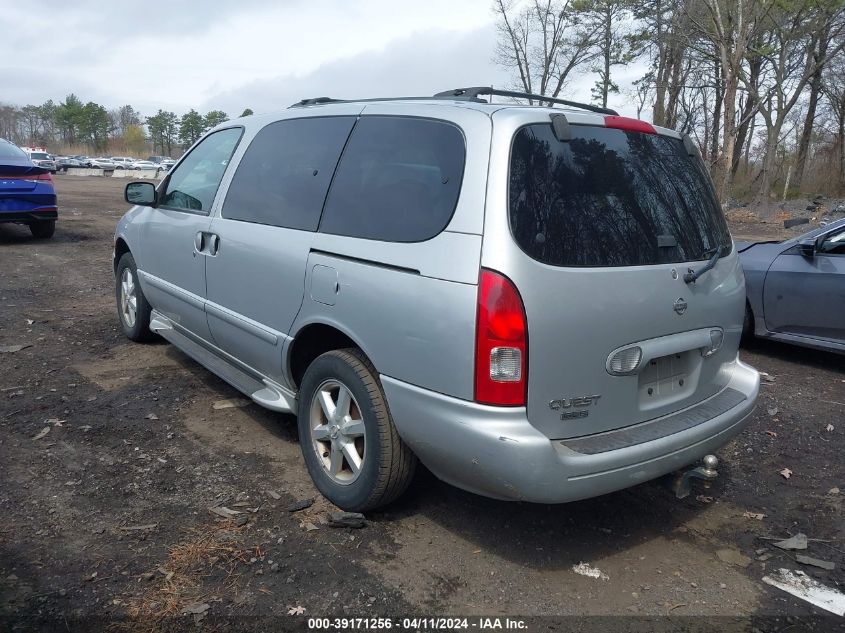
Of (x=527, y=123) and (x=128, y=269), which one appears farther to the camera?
(x=128, y=269)

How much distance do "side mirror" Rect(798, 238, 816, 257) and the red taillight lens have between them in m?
3.52

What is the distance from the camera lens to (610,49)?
38.0 metres

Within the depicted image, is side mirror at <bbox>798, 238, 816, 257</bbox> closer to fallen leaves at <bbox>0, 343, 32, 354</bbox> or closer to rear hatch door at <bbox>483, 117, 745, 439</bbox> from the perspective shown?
rear hatch door at <bbox>483, 117, 745, 439</bbox>

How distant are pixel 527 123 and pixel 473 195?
39cm

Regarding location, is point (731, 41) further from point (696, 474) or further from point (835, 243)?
point (696, 474)

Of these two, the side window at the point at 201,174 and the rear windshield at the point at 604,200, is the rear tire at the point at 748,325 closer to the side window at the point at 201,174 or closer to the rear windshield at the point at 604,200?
the rear windshield at the point at 604,200

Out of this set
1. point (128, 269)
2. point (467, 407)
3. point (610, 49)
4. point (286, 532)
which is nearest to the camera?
point (467, 407)

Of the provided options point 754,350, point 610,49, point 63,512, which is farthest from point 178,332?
point 610,49

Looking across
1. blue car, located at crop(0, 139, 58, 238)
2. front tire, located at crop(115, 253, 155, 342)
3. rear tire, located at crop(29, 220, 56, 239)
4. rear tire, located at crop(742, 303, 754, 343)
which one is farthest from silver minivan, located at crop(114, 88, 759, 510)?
rear tire, located at crop(29, 220, 56, 239)

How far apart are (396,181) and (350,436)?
1203 mm

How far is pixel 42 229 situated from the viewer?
11961mm

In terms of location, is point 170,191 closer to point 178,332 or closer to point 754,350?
point 178,332

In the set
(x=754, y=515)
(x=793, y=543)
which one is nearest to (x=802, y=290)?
(x=754, y=515)

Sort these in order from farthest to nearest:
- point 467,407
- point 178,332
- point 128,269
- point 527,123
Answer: point 128,269, point 178,332, point 527,123, point 467,407
